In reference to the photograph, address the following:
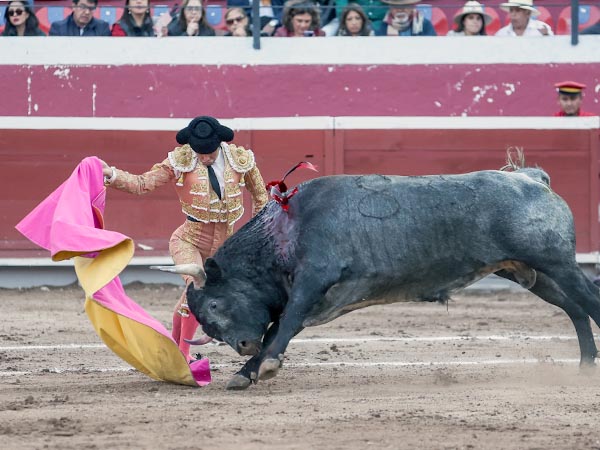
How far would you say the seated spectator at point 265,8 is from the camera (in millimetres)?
9672

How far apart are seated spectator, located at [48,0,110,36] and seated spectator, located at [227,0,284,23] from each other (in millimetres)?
914

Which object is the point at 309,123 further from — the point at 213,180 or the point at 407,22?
the point at 213,180

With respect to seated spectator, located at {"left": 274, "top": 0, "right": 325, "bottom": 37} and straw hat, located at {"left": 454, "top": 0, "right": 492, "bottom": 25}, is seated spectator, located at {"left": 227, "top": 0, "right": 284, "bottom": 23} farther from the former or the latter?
straw hat, located at {"left": 454, "top": 0, "right": 492, "bottom": 25}

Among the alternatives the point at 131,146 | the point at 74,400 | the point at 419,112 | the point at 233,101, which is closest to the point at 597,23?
the point at 419,112

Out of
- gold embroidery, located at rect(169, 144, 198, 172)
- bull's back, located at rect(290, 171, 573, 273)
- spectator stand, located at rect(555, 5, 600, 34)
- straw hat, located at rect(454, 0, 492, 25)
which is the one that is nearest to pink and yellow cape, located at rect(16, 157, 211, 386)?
gold embroidery, located at rect(169, 144, 198, 172)

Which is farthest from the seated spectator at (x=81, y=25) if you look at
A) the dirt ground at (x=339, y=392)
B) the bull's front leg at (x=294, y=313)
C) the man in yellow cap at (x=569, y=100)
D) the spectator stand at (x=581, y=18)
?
the bull's front leg at (x=294, y=313)

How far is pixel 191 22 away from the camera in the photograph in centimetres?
949

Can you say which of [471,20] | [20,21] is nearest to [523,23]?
[471,20]

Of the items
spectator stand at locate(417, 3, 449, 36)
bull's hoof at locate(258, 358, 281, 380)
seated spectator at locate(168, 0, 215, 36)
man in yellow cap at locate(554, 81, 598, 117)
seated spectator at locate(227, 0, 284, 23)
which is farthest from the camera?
spectator stand at locate(417, 3, 449, 36)

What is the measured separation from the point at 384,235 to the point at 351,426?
3.90ft

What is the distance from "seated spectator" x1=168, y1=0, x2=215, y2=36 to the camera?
9.45m

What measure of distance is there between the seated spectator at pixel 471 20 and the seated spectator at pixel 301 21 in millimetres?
957

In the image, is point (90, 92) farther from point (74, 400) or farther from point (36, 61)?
point (74, 400)

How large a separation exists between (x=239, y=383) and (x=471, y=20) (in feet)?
16.3
